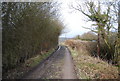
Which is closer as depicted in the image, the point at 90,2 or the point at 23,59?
the point at 23,59

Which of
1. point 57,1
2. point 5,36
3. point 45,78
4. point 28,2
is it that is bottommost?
point 45,78

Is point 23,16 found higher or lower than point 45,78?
higher

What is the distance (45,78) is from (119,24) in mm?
4709

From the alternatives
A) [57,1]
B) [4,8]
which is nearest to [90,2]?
[57,1]

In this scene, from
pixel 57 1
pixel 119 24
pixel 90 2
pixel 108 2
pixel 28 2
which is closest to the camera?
pixel 28 2

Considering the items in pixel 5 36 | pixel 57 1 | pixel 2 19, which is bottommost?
pixel 5 36

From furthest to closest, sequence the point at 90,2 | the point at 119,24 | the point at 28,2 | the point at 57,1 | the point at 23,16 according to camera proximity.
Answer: the point at 90,2 → the point at 57,1 → the point at 119,24 → the point at 28,2 → the point at 23,16

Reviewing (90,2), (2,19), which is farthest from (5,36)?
(90,2)

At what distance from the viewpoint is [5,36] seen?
14.6 ft

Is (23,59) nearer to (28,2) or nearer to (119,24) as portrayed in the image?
(28,2)

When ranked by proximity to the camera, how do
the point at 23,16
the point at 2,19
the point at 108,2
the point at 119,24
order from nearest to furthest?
1. the point at 2,19
2. the point at 23,16
3. the point at 119,24
4. the point at 108,2

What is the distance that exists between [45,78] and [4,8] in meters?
2.82

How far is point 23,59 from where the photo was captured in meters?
6.93

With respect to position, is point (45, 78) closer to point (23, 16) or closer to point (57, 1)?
point (23, 16)
